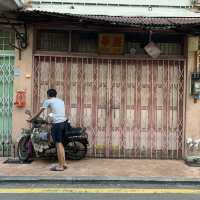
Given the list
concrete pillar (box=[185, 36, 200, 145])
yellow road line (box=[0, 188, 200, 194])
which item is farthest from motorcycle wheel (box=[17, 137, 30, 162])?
concrete pillar (box=[185, 36, 200, 145])

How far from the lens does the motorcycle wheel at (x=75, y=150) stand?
10.9m

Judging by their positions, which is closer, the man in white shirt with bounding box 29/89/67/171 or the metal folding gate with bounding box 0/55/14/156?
the man in white shirt with bounding box 29/89/67/171

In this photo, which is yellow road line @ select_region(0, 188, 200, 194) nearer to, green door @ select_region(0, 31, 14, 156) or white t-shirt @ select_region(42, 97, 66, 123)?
white t-shirt @ select_region(42, 97, 66, 123)

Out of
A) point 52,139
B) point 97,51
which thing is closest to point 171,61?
point 97,51

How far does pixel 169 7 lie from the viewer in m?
11.5

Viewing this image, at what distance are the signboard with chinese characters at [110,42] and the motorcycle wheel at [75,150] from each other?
229 centimetres

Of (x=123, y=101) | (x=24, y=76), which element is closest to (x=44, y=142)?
(x=24, y=76)

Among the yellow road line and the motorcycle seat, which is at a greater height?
the motorcycle seat

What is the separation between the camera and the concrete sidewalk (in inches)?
362

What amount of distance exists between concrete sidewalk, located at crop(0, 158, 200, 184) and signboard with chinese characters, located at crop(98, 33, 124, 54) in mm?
2645

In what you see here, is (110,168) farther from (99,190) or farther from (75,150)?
(99,190)

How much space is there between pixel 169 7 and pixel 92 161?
13.7 feet

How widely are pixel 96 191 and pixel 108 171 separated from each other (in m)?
1.46

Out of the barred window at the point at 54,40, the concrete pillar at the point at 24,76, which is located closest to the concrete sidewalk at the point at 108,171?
the concrete pillar at the point at 24,76
